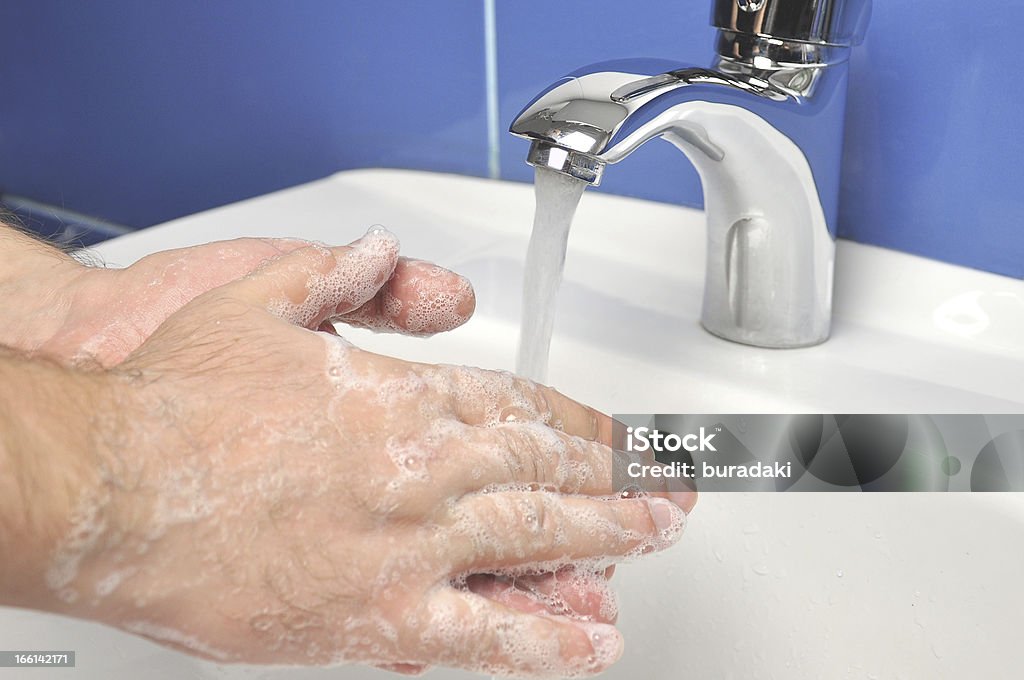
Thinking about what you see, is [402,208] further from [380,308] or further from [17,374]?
[17,374]

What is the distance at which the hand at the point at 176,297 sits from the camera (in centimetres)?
44

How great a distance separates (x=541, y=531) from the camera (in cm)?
34

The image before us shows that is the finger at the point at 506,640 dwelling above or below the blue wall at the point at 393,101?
below

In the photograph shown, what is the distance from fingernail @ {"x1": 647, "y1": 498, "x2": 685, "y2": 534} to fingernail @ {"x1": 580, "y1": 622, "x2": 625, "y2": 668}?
0.05 m

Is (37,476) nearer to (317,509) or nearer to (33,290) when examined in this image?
(317,509)

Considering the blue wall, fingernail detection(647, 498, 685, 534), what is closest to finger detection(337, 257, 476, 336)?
fingernail detection(647, 498, 685, 534)

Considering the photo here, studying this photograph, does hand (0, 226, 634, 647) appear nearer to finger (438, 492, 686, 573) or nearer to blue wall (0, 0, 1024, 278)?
finger (438, 492, 686, 573)

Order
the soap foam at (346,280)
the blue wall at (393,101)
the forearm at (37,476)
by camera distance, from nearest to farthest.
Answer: the forearm at (37,476), the soap foam at (346,280), the blue wall at (393,101)

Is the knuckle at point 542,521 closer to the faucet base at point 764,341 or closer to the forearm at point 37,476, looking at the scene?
the forearm at point 37,476

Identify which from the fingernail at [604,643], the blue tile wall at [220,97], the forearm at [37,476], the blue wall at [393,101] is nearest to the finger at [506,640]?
the fingernail at [604,643]

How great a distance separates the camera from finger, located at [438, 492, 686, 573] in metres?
0.33

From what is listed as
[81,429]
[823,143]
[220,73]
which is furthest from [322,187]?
[81,429]

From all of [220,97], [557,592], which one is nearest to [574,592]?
[557,592]

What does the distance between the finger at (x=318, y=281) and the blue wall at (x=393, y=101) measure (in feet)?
0.95
